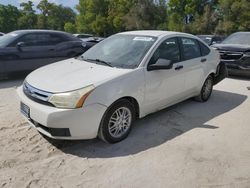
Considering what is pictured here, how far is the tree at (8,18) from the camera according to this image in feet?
170

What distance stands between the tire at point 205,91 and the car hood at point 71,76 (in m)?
2.54

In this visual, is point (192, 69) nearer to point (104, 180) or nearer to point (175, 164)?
point (175, 164)

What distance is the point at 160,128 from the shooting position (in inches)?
183

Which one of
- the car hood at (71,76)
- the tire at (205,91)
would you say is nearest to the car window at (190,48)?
the tire at (205,91)

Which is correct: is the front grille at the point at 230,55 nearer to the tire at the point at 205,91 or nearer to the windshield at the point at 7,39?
the tire at the point at 205,91

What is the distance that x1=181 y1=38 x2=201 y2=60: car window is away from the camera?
528 centimetres

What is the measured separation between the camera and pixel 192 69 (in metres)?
5.41

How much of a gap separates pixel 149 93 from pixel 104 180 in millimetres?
1674

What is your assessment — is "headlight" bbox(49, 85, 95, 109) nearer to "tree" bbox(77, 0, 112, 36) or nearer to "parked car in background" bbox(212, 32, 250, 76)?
"parked car in background" bbox(212, 32, 250, 76)

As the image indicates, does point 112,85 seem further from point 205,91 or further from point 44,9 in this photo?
point 44,9

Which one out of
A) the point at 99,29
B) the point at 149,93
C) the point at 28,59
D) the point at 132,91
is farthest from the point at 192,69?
the point at 99,29

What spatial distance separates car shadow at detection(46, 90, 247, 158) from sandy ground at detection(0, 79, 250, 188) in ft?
0.04

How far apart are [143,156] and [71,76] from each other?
1.50 m

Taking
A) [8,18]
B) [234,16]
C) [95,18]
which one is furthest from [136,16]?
[8,18]
